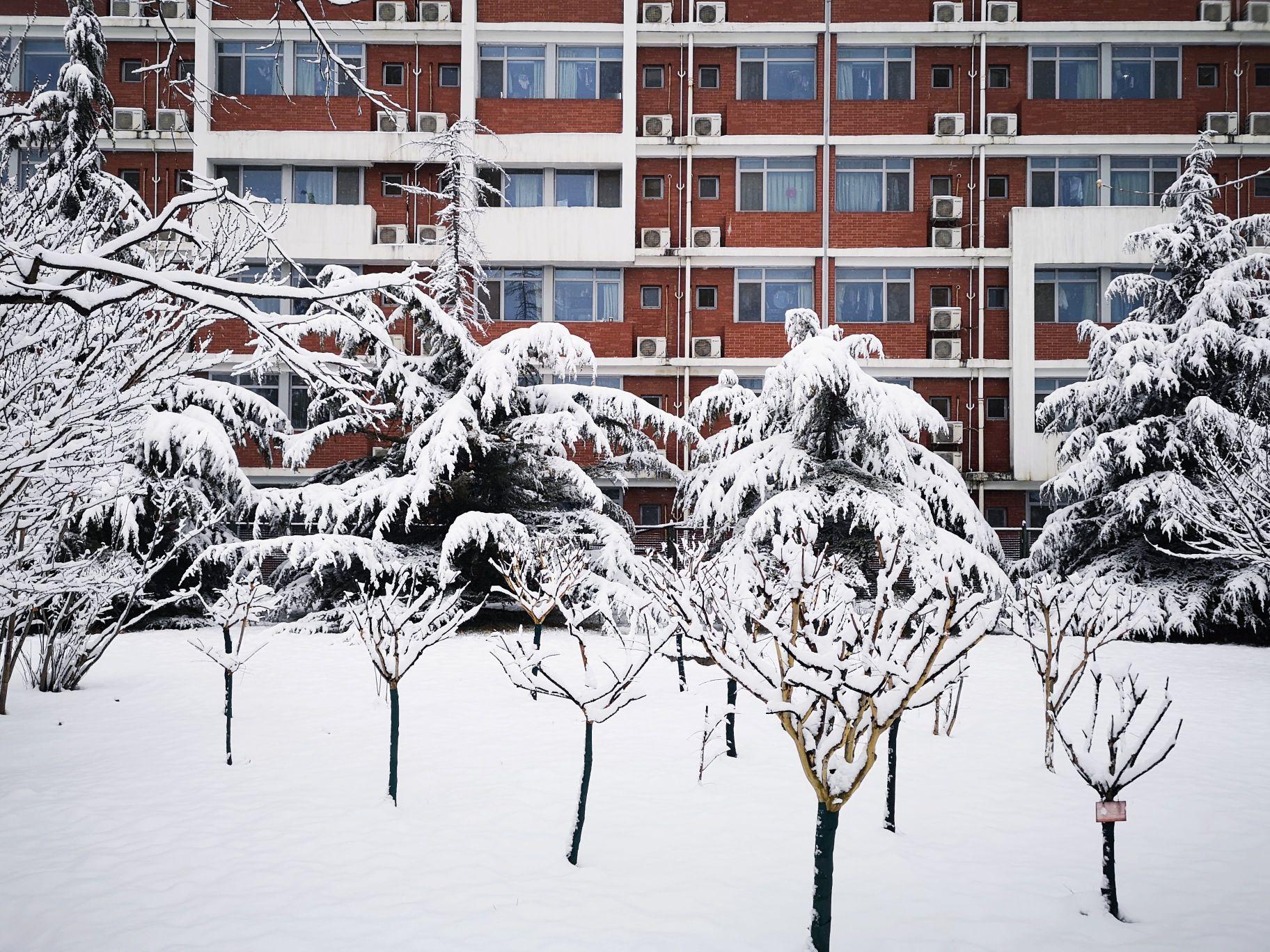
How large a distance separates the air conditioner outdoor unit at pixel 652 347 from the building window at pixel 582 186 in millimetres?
3602

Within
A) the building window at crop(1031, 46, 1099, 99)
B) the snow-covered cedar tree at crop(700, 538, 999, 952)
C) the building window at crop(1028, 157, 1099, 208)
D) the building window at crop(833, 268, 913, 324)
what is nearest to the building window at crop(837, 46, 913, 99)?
the building window at crop(1031, 46, 1099, 99)

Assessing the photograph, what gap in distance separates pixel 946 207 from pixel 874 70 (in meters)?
4.04

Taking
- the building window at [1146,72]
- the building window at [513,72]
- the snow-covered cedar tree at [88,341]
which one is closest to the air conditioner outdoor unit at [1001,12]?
the building window at [1146,72]

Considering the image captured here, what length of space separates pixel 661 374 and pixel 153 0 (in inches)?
769

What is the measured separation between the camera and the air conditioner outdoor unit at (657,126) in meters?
23.3

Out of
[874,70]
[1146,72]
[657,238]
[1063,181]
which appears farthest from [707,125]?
[1146,72]

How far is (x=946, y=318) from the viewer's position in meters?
23.1

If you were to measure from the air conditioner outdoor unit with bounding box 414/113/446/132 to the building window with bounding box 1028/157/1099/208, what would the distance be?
1447 centimetres

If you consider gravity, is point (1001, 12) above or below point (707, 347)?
above

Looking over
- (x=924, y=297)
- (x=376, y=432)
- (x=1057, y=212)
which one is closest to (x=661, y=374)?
(x=924, y=297)

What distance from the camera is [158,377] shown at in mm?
5047

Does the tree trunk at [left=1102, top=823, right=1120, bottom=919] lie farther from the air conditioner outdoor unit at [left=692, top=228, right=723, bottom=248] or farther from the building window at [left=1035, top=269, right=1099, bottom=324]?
the building window at [left=1035, top=269, right=1099, bottom=324]

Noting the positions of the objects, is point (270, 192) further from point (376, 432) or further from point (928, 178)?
point (928, 178)

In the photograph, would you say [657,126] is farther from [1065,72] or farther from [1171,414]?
[1171,414]
